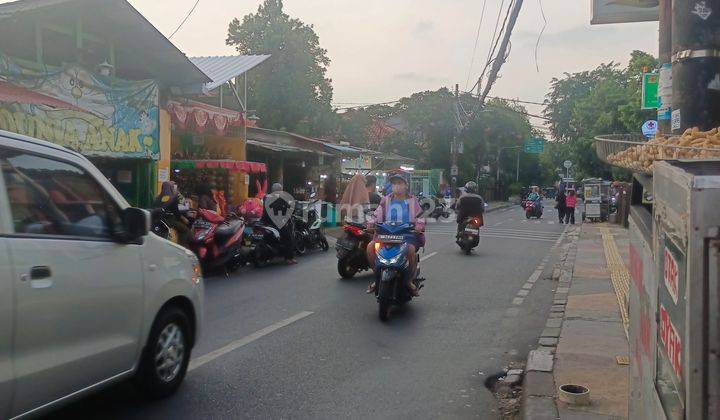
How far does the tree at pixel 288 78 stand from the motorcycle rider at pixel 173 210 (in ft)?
67.8

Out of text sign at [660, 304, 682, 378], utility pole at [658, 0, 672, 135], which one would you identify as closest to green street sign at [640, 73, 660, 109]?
utility pole at [658, 0, 672, 135]

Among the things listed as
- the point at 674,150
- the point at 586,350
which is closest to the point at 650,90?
the point at 586,350

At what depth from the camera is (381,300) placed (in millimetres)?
7508

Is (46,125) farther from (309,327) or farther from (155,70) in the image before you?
(309,327)

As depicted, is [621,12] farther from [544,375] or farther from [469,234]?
[469,234]

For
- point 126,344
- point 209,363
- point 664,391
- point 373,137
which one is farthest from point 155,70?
point 373,137

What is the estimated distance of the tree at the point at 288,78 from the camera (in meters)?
31.4

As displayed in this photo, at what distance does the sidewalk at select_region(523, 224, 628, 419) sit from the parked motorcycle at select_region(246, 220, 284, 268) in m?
5.30

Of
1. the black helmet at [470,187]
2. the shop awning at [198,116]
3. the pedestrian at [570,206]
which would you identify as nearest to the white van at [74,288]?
the shop awning at [198,116]

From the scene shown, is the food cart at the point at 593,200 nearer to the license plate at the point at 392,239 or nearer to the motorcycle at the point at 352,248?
the motorcycle at the point at 352,248

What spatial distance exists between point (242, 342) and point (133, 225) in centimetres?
256

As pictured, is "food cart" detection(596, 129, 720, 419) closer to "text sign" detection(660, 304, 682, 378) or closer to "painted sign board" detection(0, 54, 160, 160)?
"text sign" detection(660, 304, 682, 378)

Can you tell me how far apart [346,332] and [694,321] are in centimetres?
573

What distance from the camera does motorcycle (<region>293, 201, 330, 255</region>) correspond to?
545 inches
